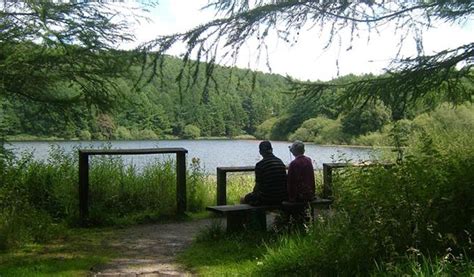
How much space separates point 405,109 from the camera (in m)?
7.61

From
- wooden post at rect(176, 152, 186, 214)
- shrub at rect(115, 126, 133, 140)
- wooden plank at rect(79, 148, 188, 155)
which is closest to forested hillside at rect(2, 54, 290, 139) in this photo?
wooden plank at rect(79, 148, 188, 155)

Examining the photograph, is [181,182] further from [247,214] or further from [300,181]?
[300,181]

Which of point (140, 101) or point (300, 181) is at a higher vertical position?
point (140, 101)

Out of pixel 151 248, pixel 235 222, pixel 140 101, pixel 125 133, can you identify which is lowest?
pixel 151 248

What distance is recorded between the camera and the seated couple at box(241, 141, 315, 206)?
6.94 m

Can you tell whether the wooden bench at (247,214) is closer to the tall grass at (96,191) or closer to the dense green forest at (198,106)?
the dense green forest at (198,106)

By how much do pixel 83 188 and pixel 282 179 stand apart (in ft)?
12.0

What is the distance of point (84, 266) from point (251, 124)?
3946cm

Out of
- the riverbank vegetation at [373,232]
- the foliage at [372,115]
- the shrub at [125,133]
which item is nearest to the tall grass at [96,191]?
the riverbank vegetation at [373,232]

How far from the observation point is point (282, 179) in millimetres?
7293

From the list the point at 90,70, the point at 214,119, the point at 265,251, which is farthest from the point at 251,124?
the point at 265,251

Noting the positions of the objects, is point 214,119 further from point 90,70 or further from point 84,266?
point 84,266

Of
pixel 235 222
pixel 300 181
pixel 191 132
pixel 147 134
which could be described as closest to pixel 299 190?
pixel 300 181

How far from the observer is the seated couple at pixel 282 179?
694cm
